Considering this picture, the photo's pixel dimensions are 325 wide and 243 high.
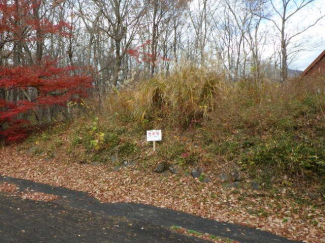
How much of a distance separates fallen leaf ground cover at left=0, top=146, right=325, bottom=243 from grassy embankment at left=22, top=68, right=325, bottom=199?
0.47 metres

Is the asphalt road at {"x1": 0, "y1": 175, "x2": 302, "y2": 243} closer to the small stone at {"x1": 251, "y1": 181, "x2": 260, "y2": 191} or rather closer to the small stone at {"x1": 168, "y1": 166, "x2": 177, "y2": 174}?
the small stone at {"x1": 251, "y1": 181, "x2": 260, "y2": 191}

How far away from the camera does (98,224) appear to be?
15.4 ft

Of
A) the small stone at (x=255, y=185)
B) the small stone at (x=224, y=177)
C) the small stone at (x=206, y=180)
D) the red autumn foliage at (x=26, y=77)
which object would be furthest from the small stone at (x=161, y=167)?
the red autumn foliage at (x=26, y=77)

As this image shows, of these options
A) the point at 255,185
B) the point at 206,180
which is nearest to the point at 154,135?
the point at 206,180

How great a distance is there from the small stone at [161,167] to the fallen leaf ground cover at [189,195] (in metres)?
0.17

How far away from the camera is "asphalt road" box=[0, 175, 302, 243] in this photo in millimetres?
4137

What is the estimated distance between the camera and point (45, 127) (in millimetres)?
13508

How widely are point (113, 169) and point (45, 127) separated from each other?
6.82 meters

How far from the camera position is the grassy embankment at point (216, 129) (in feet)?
20.5

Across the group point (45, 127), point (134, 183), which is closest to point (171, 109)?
point (134, 183)

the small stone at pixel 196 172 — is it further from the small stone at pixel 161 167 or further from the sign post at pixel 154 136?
the sign post at pixel 154 136

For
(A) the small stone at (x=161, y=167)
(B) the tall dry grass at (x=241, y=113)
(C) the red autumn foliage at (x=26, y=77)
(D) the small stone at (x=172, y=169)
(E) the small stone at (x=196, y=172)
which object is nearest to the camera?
(B) the tall dry grass at (x=241, y=113)

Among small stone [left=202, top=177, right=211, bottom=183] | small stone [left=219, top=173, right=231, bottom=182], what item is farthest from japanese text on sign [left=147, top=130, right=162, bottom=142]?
small stone [left=219, top=173, right=231, bottom=182]

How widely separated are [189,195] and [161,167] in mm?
1638
